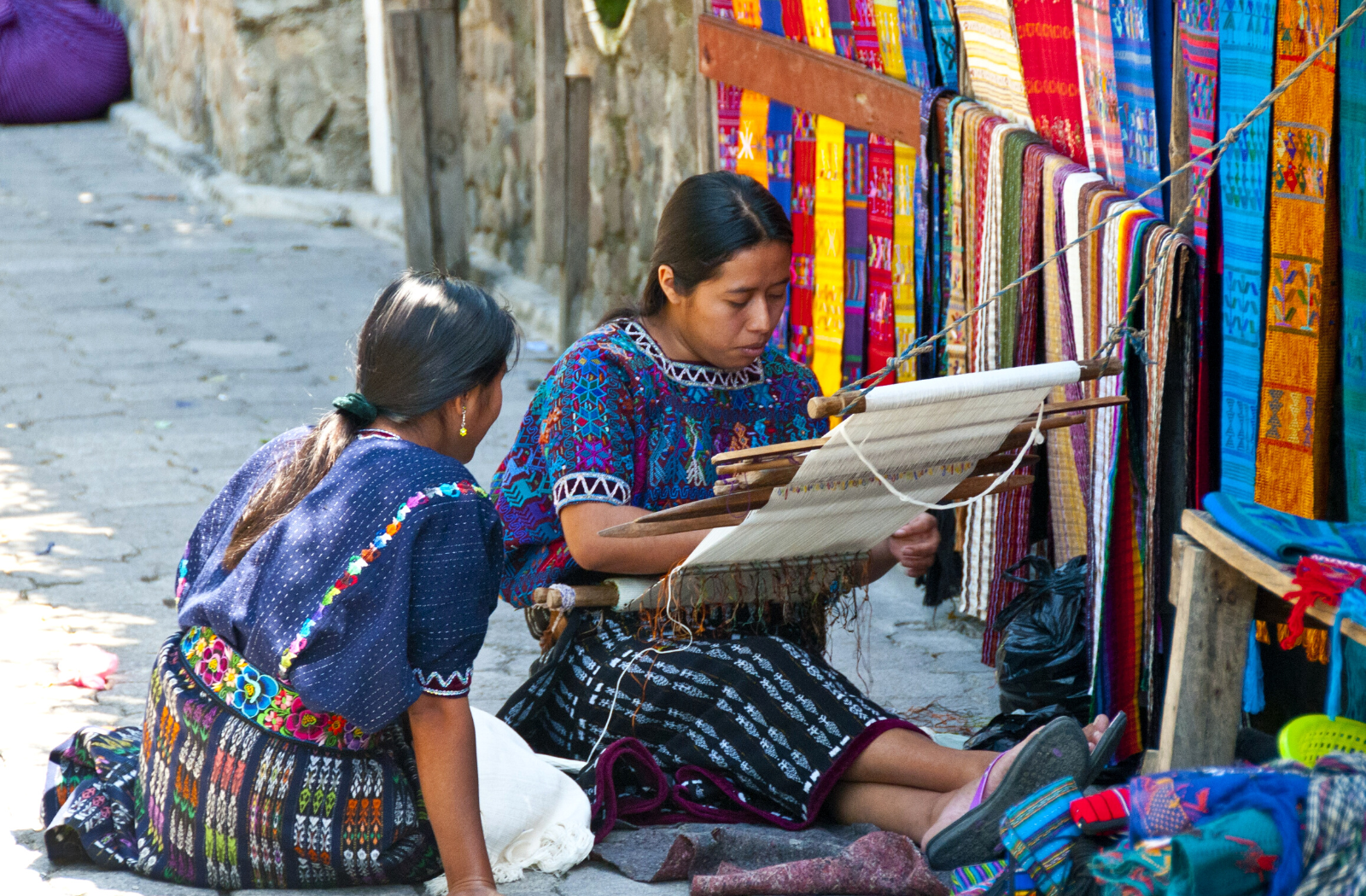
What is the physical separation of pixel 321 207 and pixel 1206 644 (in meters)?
8.89

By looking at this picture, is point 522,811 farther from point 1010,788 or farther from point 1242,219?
point 1242,219

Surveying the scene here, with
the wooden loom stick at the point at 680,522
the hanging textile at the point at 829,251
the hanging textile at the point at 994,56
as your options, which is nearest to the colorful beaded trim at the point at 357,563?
the wooden loom stick at the point at 680,522

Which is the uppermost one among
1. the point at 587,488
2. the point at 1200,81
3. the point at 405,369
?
the point at 1200,81

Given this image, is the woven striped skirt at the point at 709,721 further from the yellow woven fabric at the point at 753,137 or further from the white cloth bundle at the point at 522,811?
the yellow woven fabric at the point at 753,137

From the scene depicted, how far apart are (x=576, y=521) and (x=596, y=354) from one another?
350 mm

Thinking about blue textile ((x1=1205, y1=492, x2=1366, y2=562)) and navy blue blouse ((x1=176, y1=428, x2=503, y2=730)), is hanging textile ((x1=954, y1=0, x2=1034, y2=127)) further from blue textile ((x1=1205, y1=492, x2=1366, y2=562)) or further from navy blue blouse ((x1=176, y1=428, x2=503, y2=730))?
navy blue blouse ((x1=176, y1=428, x2=503, y2=730))

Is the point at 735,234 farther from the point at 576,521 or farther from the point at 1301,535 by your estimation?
the point at 1301,535

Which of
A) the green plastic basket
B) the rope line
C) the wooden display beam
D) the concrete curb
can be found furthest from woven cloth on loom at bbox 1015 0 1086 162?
the concrete curb

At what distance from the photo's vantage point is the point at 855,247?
4398 millimetres

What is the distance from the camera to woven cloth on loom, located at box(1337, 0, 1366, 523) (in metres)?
2.40

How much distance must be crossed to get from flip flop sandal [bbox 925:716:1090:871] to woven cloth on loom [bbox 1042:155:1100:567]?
83cm

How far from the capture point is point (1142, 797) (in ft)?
6.57

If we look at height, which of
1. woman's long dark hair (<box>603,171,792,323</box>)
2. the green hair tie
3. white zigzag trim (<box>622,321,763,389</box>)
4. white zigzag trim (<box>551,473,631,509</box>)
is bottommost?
white zigzag trim (<box>551,473,631,509</box>)

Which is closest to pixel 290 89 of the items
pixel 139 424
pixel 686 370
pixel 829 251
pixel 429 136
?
pixel 429 136
